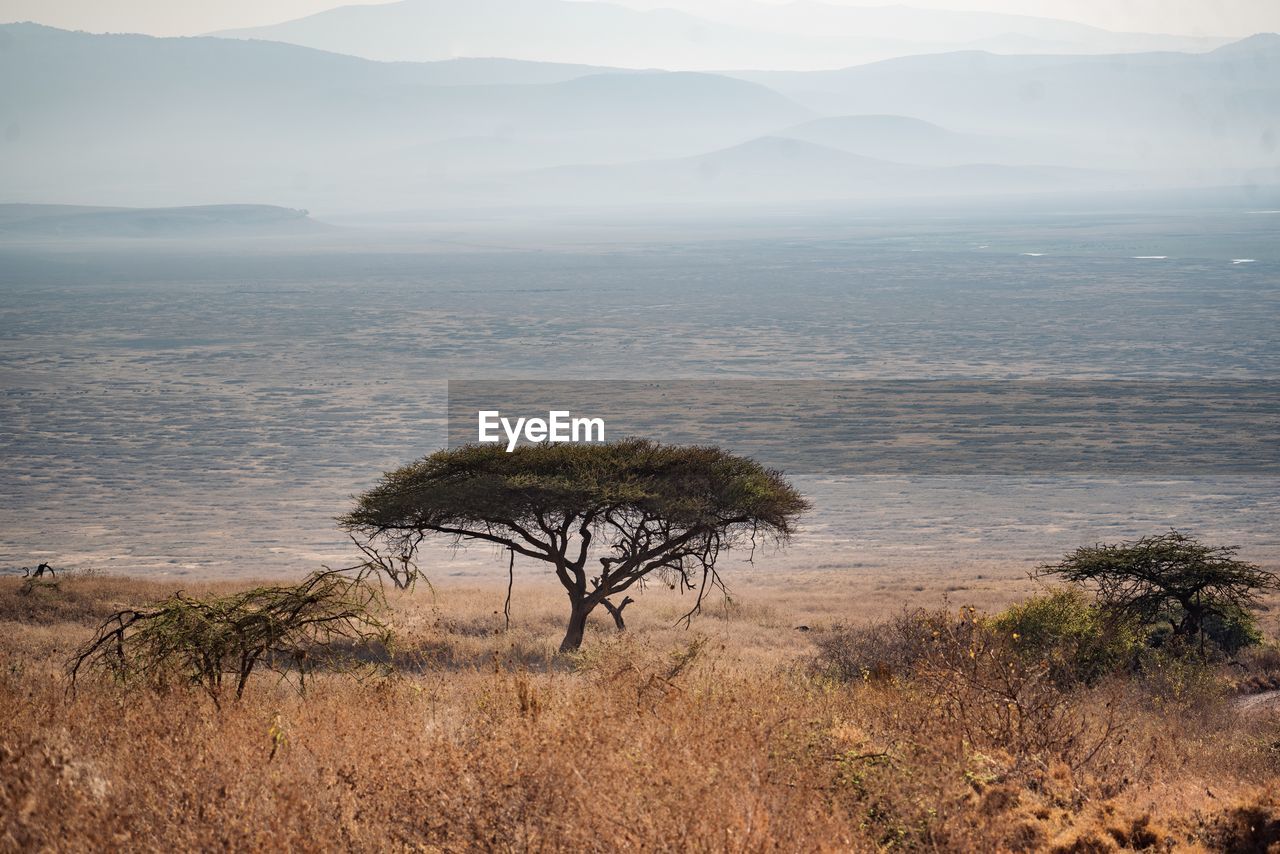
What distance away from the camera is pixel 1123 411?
68562mm

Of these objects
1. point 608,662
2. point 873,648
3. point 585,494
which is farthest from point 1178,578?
point 608,662

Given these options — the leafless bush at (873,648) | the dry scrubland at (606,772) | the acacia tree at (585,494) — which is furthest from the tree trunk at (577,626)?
the dry scrubland at (606,772)

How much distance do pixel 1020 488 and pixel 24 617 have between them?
129 feet

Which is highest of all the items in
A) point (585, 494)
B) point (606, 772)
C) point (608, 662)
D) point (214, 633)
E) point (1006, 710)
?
point (606, 772)

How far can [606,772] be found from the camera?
20.5 ft

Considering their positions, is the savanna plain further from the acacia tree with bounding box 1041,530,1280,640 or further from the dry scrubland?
the acacia tree with bounding box 1041,530,1280,640

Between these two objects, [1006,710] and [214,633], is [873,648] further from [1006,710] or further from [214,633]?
[214,633]

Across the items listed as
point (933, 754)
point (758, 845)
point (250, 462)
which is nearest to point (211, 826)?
point (758, 845)

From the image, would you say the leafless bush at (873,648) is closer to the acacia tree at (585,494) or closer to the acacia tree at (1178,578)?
the acacia tree at (585,494)

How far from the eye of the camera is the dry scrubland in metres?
5.81

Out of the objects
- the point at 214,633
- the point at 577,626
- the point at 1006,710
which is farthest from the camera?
the point at 577,626

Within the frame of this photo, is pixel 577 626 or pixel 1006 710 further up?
pixel 1006 710

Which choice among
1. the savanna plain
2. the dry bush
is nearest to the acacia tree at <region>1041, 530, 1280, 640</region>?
the savanna plain

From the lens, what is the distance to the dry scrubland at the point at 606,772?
5809mm
